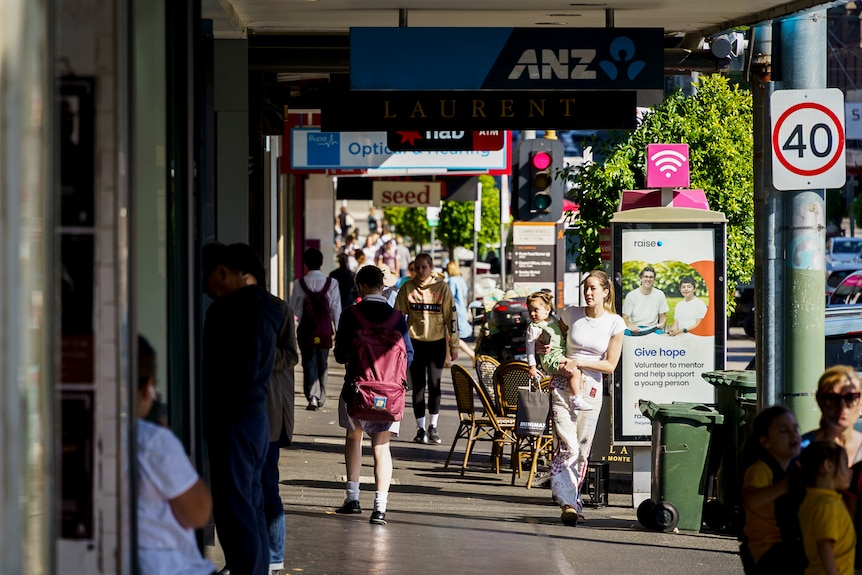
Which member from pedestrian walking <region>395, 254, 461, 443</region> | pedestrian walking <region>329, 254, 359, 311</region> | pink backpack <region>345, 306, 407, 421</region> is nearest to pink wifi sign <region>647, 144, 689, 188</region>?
pedestrian walking <region>395, 254, 461, 443</region>

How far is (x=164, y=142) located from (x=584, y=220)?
33.2 feet

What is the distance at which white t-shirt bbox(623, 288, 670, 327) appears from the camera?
10.9 m

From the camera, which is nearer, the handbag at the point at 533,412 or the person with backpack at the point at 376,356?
the person with backpack at the point at 376,356

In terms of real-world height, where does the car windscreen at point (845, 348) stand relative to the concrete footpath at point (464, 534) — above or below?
above

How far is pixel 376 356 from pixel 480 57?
2.15 metres

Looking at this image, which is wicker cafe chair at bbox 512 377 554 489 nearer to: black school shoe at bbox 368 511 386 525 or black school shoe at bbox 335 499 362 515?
black school shoe at bbox 335 499 362 515

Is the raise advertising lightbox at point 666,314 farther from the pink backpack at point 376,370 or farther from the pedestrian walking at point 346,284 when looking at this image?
the pedestrian walking at point 346,284

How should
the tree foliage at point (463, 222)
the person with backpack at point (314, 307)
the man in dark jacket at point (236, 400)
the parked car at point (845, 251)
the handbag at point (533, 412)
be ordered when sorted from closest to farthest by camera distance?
1. the man in dark jacket at point (236, 400)
2. the handbag at point (533, 412)
3. the person with backpack at point (314, 307)
4. the tree foliage at point (463, 222)
5. the parked car at point (845, 251)

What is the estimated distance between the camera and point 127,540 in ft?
15.1

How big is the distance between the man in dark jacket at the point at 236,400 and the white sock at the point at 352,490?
9.71ft

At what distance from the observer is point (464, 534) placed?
9.35 meters

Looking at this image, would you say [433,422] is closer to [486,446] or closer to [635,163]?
[486,446]

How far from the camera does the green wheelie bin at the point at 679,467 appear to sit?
9445mm

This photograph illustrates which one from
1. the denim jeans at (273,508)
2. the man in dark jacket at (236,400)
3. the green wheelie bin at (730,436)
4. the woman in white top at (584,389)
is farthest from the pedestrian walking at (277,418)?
the green wheelie bin at (730,436)
